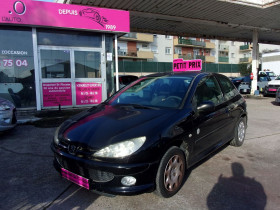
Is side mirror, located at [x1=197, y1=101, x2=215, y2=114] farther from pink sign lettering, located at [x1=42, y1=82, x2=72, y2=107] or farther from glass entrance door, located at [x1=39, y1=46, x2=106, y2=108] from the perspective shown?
pink sign lettering, located at [x1=42, y1=82, x2=72, y2=107]

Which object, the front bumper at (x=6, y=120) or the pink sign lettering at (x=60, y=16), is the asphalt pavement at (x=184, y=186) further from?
the pink sign lettering at (x=60, y=16)

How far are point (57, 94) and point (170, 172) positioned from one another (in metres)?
6.90

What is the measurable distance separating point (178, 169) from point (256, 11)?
11963mm

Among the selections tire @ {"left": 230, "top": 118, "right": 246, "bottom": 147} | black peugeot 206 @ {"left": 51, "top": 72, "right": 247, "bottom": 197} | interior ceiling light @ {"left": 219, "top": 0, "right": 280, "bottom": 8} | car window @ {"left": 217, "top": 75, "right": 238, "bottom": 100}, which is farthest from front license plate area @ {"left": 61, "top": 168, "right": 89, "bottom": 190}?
interior ceiling light @ {"left": 219, "top": 0, "right": 280, "bottom": 8}

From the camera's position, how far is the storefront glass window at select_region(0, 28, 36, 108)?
7.87 m

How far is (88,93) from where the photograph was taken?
30.1ft

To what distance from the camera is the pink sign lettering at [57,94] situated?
27.6ft

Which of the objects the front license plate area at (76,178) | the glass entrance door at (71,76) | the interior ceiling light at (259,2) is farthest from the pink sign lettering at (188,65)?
the interior ceiling light at (259,2)

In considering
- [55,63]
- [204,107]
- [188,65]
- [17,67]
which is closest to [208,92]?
[204,107]

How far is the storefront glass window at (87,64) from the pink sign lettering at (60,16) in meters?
1.07

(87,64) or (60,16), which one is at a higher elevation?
(60,16)

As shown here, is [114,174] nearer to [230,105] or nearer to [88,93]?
[230,105]

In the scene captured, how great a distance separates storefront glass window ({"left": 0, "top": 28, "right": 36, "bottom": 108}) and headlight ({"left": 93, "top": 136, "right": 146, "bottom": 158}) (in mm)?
6909

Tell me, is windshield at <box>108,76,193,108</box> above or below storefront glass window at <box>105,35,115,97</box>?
below
